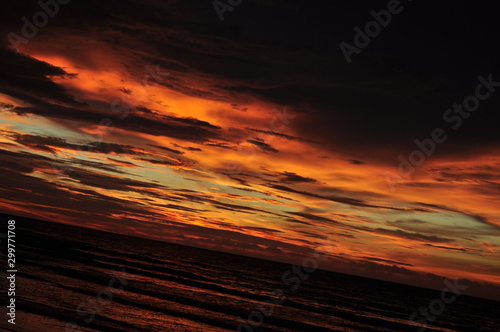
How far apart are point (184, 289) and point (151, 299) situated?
9.49 meters

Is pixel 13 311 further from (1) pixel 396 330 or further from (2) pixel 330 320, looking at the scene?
(1) pixel 396 330

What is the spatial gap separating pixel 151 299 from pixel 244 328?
7.56 metres

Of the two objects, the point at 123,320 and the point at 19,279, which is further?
the point at 19,279

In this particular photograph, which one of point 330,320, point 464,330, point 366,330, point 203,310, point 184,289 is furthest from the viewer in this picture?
point 464,330

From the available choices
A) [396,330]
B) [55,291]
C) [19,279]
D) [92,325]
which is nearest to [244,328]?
[92,325]

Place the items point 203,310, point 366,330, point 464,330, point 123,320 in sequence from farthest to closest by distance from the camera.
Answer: point 464,330
point 366,330
point 203,310
point 123,320

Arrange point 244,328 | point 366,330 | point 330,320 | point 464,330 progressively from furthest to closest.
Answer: point 464,330 → point 330,320 → point 366,330 → point 244,328

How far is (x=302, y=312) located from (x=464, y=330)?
20326mm

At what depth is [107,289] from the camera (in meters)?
28.1

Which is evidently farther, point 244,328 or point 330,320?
point 330,320

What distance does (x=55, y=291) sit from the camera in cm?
2306

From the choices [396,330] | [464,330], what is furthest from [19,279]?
[464,330]

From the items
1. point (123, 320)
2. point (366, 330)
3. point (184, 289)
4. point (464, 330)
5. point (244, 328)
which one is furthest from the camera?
point (464, 330)

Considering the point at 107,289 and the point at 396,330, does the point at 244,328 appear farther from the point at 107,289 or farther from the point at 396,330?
the point at 396,330
